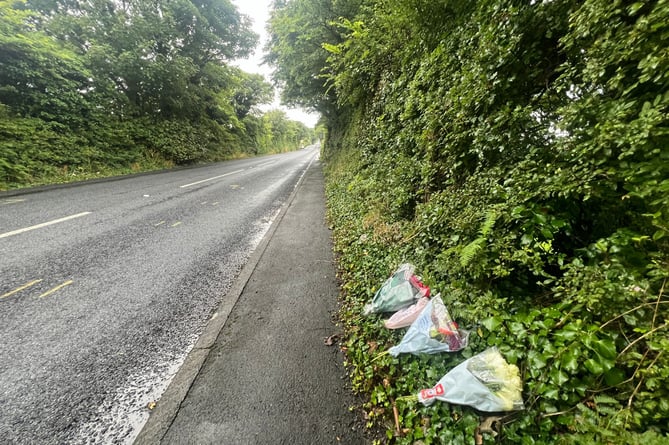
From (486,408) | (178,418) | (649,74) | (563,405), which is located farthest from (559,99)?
(178,418)

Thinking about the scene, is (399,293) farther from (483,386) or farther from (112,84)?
(112,84)

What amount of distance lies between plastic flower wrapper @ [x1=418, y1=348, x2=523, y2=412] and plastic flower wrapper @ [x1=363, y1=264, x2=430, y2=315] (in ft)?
2.36

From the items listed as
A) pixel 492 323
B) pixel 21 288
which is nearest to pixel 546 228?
pixel 492 323

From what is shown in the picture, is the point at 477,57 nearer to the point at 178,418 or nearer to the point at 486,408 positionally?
the point at 486,408

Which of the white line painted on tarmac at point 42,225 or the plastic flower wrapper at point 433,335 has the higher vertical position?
the white line painted on tarmac at point 42,225

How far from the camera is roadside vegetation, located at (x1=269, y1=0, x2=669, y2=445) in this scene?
1227mm

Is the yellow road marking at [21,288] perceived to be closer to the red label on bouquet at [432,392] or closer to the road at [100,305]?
the road at [100,305]

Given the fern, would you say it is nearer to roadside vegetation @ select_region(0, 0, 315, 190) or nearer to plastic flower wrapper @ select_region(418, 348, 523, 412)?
plastic flower wrapper @ select_region(418, 348, 523, 412)

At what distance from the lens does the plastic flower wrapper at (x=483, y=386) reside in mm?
1331

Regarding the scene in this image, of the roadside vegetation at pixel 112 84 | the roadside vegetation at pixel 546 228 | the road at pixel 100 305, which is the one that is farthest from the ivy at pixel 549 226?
the roadside vegetation at pixel 112 84

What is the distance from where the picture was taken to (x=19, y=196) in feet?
22.5

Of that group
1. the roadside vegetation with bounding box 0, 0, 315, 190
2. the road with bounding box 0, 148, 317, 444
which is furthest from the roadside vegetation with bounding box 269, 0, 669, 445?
the roadside vegetation with bounding box 0, 0, 315, 190

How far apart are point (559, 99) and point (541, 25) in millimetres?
679

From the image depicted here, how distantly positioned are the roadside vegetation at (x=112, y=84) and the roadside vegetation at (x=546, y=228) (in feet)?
41.5
